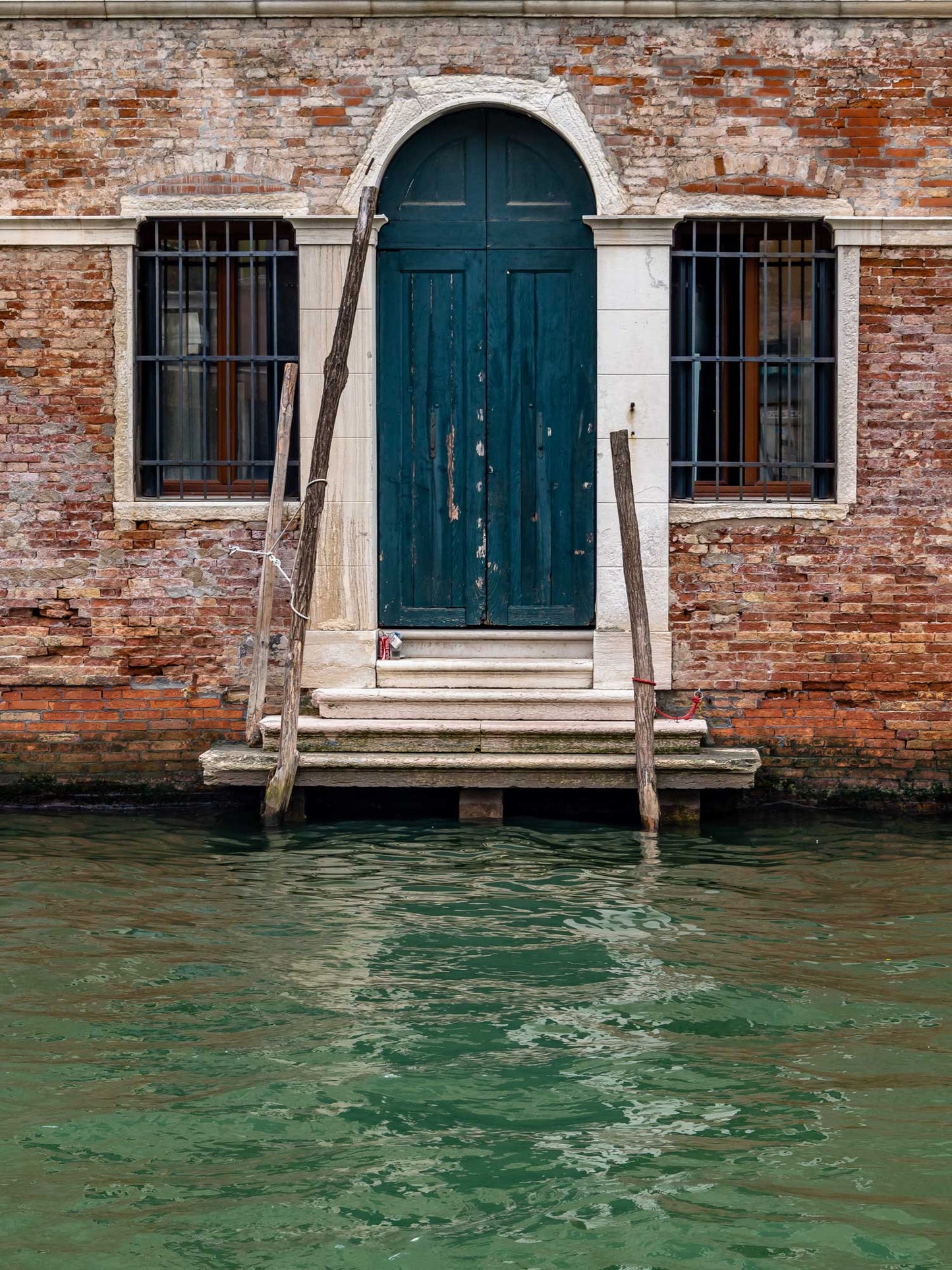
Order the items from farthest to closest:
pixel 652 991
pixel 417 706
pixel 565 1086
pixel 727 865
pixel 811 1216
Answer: pixel 417 706, pixel 727 865, pixel 652 991, pixel 565 1086, pixel 811 1216

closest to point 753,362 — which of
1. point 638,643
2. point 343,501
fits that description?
point 638,643

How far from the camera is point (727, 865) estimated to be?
6.87 metres

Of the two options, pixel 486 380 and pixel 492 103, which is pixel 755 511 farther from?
pixel 492 103

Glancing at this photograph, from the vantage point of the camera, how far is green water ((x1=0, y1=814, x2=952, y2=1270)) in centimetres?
336

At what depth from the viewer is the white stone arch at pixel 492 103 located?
8.09 m

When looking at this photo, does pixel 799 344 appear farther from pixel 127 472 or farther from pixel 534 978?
pixel 534 978

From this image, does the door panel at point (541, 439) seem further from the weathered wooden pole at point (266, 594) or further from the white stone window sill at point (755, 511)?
the weathered wooden pole at point (266, 594)

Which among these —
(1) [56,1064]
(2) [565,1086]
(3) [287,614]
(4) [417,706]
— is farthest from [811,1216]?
(3) [287,614]

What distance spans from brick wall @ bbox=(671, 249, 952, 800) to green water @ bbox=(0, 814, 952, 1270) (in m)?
1.15

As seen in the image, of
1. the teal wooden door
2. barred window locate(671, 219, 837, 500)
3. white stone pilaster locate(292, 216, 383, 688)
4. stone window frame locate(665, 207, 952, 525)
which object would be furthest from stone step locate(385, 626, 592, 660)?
barred window locate(671, 219, 837, 500)

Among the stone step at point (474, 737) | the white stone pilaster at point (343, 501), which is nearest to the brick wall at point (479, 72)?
the white stone pilaster at point (343, 501)

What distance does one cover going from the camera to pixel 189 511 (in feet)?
26.9

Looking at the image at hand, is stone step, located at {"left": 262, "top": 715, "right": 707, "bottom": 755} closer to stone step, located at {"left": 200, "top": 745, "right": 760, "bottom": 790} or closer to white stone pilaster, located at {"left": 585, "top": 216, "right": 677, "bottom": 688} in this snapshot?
stone step, located at {"left": 200, "top": 745, "right": 760, "bottom": 790}

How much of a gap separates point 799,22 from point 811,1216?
6503 mm
